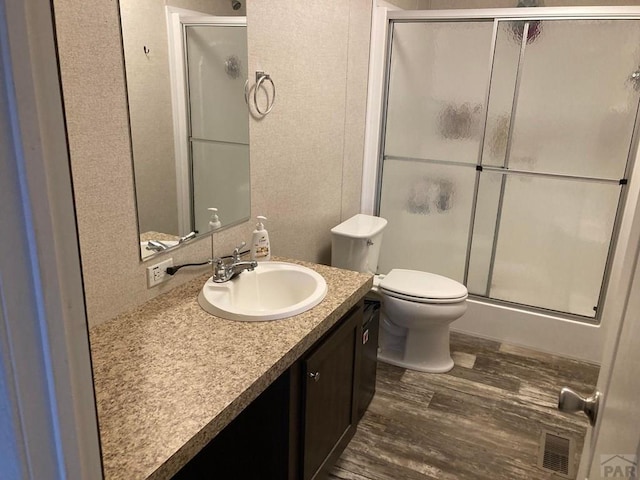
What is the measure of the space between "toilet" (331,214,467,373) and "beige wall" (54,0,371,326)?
0.66 feet

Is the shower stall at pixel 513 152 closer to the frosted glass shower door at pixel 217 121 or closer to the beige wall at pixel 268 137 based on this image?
the beige wall at pixel 268 137

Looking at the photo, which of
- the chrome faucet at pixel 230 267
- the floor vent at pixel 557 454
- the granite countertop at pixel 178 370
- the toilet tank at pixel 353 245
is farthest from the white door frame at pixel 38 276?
the toilet tank at pixel 353 245

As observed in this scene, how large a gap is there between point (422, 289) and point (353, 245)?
0.45 meters

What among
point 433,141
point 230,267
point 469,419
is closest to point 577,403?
point 230,267

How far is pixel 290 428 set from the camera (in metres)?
1.55

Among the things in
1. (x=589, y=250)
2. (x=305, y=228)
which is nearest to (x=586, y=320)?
(x=589, y=250)

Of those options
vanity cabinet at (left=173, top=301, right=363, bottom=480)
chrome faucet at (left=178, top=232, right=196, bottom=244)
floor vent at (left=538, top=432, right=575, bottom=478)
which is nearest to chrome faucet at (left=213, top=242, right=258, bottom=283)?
chrome faucet at (left=178, top=232, right=196, bottom=244)

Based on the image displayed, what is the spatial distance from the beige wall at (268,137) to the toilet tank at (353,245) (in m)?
0.11

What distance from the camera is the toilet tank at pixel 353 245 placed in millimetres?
2797

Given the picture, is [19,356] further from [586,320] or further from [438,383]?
[586,320]

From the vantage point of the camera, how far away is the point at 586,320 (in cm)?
310

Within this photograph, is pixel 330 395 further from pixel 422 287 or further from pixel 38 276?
pixel 38 276

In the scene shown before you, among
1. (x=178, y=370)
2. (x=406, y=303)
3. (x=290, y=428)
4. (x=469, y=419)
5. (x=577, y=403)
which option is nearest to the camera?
(x=577, y=403)

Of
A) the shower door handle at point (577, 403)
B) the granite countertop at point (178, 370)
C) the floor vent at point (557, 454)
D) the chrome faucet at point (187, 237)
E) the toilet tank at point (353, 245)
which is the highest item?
the chrome faucet at point (187, 237)
